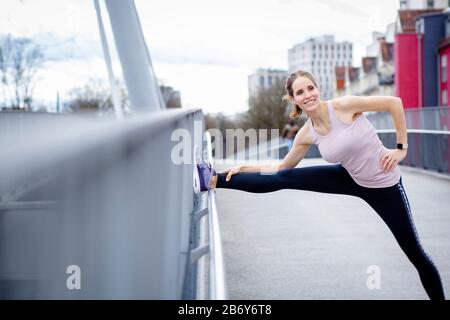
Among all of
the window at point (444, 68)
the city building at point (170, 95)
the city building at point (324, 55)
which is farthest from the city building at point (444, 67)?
the city building at point (324, 55)

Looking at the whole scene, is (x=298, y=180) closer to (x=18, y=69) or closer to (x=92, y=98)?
(x=92, y=98)

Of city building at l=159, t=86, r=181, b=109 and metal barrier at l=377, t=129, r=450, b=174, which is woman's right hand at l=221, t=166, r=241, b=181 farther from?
metal barrier at l=377, t=129, r=450, b=174

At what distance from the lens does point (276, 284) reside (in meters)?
5.25

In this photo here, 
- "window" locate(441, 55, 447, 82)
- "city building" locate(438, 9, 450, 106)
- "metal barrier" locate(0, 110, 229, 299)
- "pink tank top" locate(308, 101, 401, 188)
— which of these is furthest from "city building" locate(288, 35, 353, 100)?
"metal barrier" locate(0, 110, 229, 299)

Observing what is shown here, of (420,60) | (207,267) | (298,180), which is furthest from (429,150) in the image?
(420,60)

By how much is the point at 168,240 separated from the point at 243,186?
2.08 m

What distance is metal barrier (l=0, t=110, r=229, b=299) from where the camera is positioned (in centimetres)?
74

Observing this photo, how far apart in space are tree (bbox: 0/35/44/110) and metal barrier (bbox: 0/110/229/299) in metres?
2.87

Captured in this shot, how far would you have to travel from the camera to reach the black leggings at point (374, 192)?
13.6ft

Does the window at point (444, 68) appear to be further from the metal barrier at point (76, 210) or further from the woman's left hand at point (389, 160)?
the metal barrier at point (76, 210)

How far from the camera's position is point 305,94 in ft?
14.1

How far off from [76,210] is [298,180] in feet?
12.5

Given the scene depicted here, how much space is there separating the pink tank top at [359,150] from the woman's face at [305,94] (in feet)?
0.31
